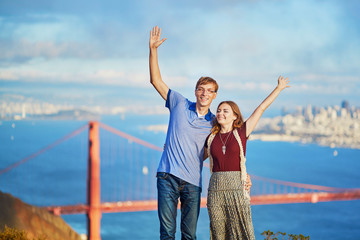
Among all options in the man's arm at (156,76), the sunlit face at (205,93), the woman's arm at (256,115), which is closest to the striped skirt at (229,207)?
the woman's arm at (256,115)

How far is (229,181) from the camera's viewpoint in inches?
72.9

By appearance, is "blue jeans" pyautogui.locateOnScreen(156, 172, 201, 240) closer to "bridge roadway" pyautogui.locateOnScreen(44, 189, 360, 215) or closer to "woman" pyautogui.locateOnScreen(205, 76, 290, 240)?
"woman" pyautogui.locateOnScreen(205, 76, 290, 240)

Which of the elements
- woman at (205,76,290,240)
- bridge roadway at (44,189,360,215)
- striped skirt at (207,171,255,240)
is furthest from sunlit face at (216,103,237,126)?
bridge roadway at (44,189,360,215)

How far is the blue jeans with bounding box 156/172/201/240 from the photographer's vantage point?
1887mm

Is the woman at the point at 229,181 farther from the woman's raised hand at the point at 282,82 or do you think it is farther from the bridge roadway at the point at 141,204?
the bridge roadway at the point at 141,204

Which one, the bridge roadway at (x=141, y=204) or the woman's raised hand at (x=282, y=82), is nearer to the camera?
the woman's raised hand at (x=282, y=82)

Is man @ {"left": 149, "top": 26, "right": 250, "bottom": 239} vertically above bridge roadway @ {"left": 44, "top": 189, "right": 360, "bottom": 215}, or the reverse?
man @ {"left": 149, "top": 26, "right": 250, "bottom": 239}

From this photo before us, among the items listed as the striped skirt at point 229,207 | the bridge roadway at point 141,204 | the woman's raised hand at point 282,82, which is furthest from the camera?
the bridge roadway at point 141,204

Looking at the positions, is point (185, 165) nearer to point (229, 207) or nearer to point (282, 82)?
point (229, 207)

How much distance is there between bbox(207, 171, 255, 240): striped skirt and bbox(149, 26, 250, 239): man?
0.25 ft

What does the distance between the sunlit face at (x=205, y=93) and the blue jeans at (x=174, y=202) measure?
1.09 ft

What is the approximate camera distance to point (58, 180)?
53.5 meters

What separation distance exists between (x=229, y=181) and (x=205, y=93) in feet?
1.22

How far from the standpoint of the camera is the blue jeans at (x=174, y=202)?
74.3 inches
